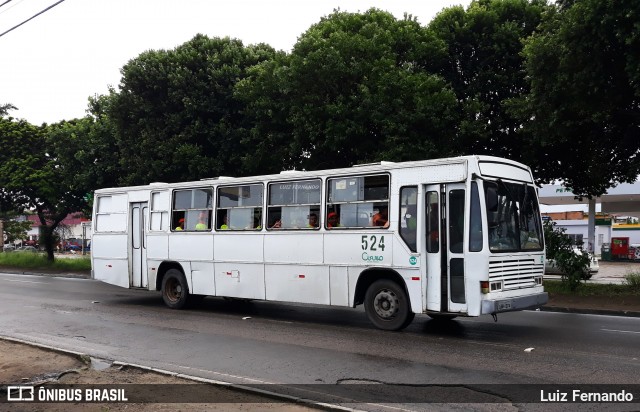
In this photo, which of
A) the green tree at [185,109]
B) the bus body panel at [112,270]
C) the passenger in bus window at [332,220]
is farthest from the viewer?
the green tree at [185,109]

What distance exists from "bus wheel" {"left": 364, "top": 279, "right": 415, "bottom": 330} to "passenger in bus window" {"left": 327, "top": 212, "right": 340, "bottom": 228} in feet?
4.79

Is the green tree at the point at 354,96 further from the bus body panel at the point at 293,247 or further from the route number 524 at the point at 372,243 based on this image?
the route number 524 at the point at 372,243

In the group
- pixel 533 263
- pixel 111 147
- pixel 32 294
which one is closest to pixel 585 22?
A: pixel 533 263

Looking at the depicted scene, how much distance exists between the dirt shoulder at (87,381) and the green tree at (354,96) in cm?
1140

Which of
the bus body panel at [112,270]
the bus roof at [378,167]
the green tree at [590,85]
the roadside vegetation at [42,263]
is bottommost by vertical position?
the roadside vegetation at [42,263]

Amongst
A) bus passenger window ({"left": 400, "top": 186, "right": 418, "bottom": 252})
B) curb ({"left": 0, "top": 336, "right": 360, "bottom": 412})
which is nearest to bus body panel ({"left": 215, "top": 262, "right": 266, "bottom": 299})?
bus passenger window ({"left": 400, "top": 186, "right": 418, "bottom": 252})

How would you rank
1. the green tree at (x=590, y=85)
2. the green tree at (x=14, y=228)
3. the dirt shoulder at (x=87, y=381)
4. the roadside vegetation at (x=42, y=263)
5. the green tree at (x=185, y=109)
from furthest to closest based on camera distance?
the green tree at (x=14, y=228), the roadside vegetation at (x=42, y=263), the green tree at (x=185, y=109), the green tree at (x=590, y=85), the dirt shoulder at (x=87, y=381)

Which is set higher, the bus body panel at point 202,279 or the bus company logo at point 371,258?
the bus company logo at point 371,258

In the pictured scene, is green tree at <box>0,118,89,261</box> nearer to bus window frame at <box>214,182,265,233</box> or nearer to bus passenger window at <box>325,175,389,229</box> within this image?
bus window frame at <box>214,182,265,233</box>

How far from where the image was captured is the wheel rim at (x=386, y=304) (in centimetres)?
1125

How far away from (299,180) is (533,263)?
5.03 meters

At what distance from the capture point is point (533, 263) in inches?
435

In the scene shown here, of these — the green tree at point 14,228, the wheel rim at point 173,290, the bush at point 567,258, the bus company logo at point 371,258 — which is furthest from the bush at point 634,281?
the green tree at point 14,228

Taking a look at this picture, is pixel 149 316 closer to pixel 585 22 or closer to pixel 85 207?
pixel 585 22
